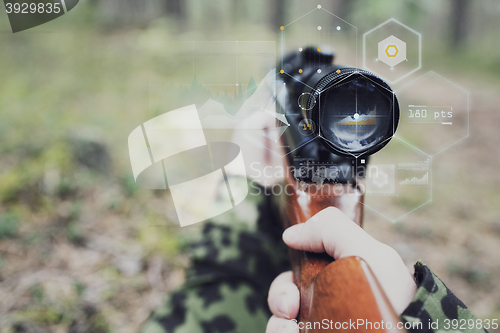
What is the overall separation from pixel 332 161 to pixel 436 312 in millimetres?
360

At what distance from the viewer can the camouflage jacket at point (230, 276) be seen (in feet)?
2.51

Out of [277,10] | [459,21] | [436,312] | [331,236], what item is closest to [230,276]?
[331,236]

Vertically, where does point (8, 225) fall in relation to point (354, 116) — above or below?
below

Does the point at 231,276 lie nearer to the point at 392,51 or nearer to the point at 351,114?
the point at 351,114

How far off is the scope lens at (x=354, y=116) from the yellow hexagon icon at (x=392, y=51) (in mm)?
619

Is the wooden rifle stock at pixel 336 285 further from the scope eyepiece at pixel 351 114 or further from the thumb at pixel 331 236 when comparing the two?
the scope eyepiece at pixel 351 114

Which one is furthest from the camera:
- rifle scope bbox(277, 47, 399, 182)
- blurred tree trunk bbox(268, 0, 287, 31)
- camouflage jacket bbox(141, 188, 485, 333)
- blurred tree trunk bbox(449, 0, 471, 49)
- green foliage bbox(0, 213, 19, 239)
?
blurred tree trunk bbox(449, 0, 471, 49)

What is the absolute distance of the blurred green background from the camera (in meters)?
1.13

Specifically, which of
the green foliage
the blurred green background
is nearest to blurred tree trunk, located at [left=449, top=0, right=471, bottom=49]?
the blurred green background

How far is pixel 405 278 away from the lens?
0.47 meters

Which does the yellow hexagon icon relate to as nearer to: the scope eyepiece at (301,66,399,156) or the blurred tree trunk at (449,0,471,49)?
the scope eyepiece at (301,66,399,156)

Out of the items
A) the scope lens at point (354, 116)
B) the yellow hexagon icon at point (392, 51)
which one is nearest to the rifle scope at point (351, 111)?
the scope lens at point (354, 116)

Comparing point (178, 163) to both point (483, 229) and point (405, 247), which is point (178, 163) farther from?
point (483, 229)
